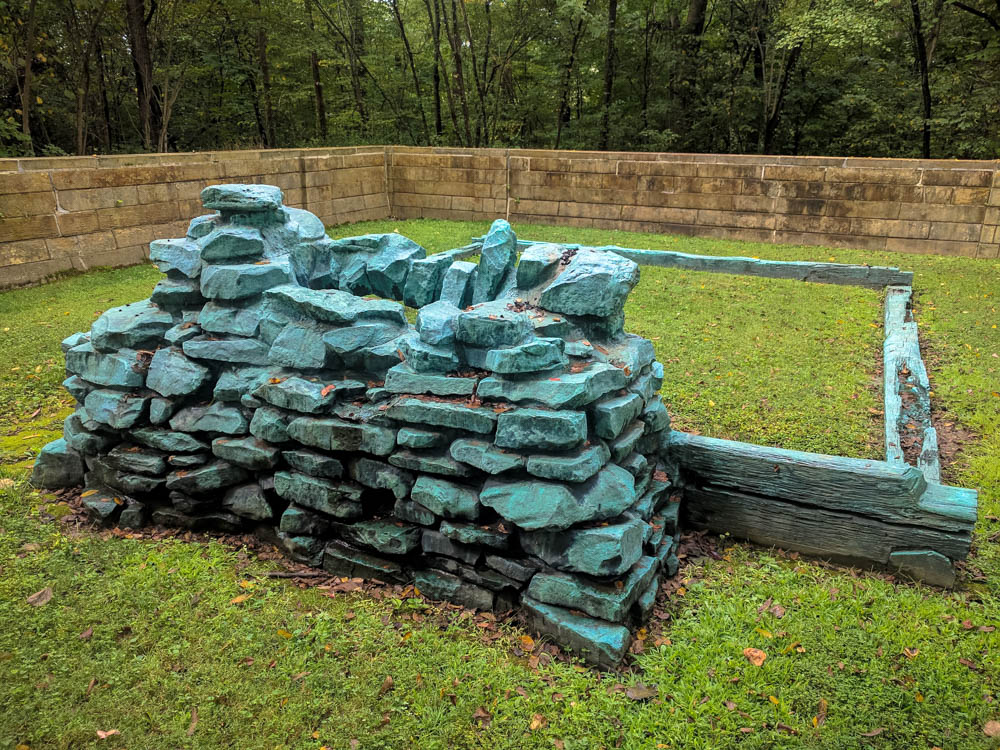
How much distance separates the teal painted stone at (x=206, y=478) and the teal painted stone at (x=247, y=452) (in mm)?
68

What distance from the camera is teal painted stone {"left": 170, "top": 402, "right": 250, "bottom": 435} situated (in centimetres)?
386

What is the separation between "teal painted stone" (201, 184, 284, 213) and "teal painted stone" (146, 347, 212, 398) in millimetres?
1000

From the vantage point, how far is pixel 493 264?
13.0 ft

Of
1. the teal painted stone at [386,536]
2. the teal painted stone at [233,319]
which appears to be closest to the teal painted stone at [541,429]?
the teal painted stone at [386,536]

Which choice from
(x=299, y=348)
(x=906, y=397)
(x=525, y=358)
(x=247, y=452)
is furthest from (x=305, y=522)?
(x=906, y=397)

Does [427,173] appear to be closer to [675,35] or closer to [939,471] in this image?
[675,35]

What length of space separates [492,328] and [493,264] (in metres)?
0.75

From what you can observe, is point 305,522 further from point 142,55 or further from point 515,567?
point 142,55

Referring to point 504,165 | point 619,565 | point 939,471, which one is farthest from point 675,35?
point 619,565

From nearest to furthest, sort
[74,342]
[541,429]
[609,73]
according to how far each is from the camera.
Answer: [541,429] → [74,342] → [609,73]

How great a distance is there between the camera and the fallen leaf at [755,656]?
9.66ft

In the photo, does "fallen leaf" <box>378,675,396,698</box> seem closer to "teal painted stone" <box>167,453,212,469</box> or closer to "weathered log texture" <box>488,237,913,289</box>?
"teal painted stone" <box>167,453,212,469</box>

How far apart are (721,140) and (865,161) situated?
9.18 metres

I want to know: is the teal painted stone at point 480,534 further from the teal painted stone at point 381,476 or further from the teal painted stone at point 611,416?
the teal painted stone at point 611,416
